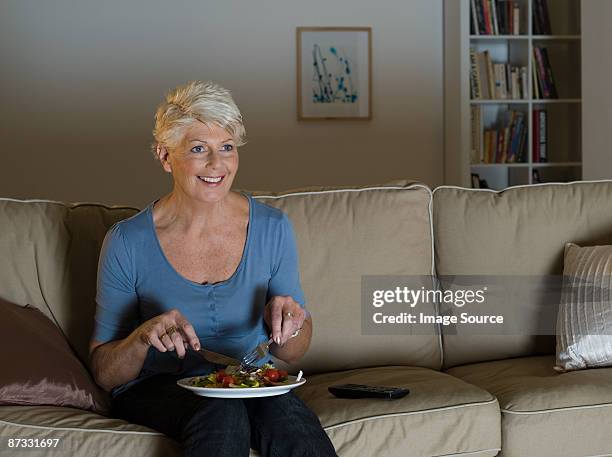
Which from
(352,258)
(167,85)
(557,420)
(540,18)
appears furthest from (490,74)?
(557,420)

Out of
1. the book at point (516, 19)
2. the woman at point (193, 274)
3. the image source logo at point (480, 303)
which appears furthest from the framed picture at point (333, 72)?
the woman at point (193, 274)

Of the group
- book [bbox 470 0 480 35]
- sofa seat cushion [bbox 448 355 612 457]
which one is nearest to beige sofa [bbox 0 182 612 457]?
sofa seat cushion [bbox 448 355 612 457]

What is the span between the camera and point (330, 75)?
561cm

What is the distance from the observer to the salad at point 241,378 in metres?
1.99

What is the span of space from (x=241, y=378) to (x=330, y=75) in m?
3.80

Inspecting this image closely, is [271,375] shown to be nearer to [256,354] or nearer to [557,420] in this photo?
[256,354]

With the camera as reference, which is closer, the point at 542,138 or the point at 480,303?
the point at 480,303

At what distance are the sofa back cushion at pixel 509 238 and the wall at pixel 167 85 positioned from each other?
9.27 feet

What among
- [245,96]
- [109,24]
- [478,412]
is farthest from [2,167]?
[478,412]

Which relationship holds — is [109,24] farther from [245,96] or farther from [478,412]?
[478,412]

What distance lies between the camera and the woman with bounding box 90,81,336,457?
2.15 metres

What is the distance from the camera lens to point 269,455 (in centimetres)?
194

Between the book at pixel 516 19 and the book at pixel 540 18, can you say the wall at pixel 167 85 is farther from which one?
the book at pixel 540 18

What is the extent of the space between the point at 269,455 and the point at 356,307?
2.68 feet
